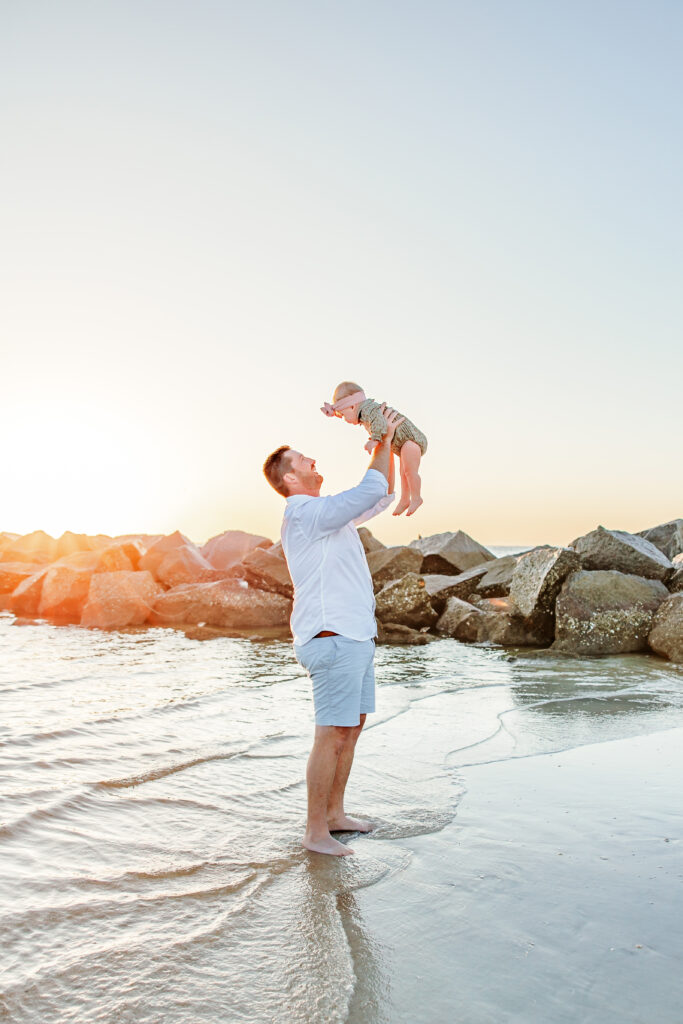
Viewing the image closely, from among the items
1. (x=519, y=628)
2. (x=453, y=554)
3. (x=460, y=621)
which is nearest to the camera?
(x=519, y=628)

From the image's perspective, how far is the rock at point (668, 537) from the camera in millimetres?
20266

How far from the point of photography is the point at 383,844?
3969 millimetres

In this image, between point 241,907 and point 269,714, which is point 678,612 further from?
point 241,907

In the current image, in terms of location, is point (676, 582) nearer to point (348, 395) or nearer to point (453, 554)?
point (453, 554)

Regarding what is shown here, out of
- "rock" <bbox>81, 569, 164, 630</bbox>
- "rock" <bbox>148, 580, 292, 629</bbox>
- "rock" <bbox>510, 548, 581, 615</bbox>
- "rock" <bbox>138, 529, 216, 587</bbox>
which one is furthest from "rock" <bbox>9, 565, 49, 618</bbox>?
"rock" <bbox>510, 548, 581, 615</bbox>

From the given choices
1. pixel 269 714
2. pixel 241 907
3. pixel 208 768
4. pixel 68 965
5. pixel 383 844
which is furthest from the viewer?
pixel 269 714

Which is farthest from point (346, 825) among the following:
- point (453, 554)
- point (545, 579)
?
point (453, 554)

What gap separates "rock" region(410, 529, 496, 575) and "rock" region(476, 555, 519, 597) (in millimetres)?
3445

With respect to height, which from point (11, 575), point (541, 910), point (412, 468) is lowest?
point (541, 910)

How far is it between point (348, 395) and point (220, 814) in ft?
8.28

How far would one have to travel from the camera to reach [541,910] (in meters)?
3.13

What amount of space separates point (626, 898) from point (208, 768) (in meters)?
3.13

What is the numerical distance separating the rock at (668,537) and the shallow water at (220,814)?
11.5 m

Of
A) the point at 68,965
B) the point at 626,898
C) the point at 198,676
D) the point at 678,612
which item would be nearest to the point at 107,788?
the point at 68,965
